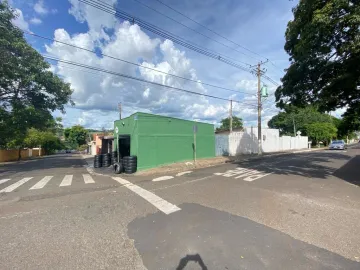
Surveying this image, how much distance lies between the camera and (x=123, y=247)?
3.50m

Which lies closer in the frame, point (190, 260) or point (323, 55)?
point (190, 260)

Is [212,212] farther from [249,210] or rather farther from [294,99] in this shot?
[294,99]

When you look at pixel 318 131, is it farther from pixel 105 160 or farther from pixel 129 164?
pixel 129 164

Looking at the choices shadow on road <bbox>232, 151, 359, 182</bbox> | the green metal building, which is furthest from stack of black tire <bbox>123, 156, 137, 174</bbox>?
shadow on road <bbox>232, 151, 359, 182</bbox>

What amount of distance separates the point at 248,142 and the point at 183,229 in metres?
22.1

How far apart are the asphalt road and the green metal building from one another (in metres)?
6.09

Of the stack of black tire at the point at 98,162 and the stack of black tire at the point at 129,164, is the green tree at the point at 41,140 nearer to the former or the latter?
the stack of black tire at the point at 98,162

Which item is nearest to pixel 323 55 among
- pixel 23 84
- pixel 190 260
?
pixel 190 260

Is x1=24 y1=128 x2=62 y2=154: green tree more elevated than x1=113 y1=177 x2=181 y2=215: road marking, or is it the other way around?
x1=24 y1=128 x2=62 y2=154: green tree

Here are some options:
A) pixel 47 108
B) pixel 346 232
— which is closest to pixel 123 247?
pixel 346 232

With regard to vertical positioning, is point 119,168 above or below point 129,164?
below

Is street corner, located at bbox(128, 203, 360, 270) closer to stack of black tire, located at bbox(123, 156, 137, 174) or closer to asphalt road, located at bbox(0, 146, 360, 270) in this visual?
asphalt road, located at bbox(0, 146, 360, 270)

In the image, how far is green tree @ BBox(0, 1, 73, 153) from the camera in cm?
1388

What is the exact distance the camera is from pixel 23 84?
16.3 metres
